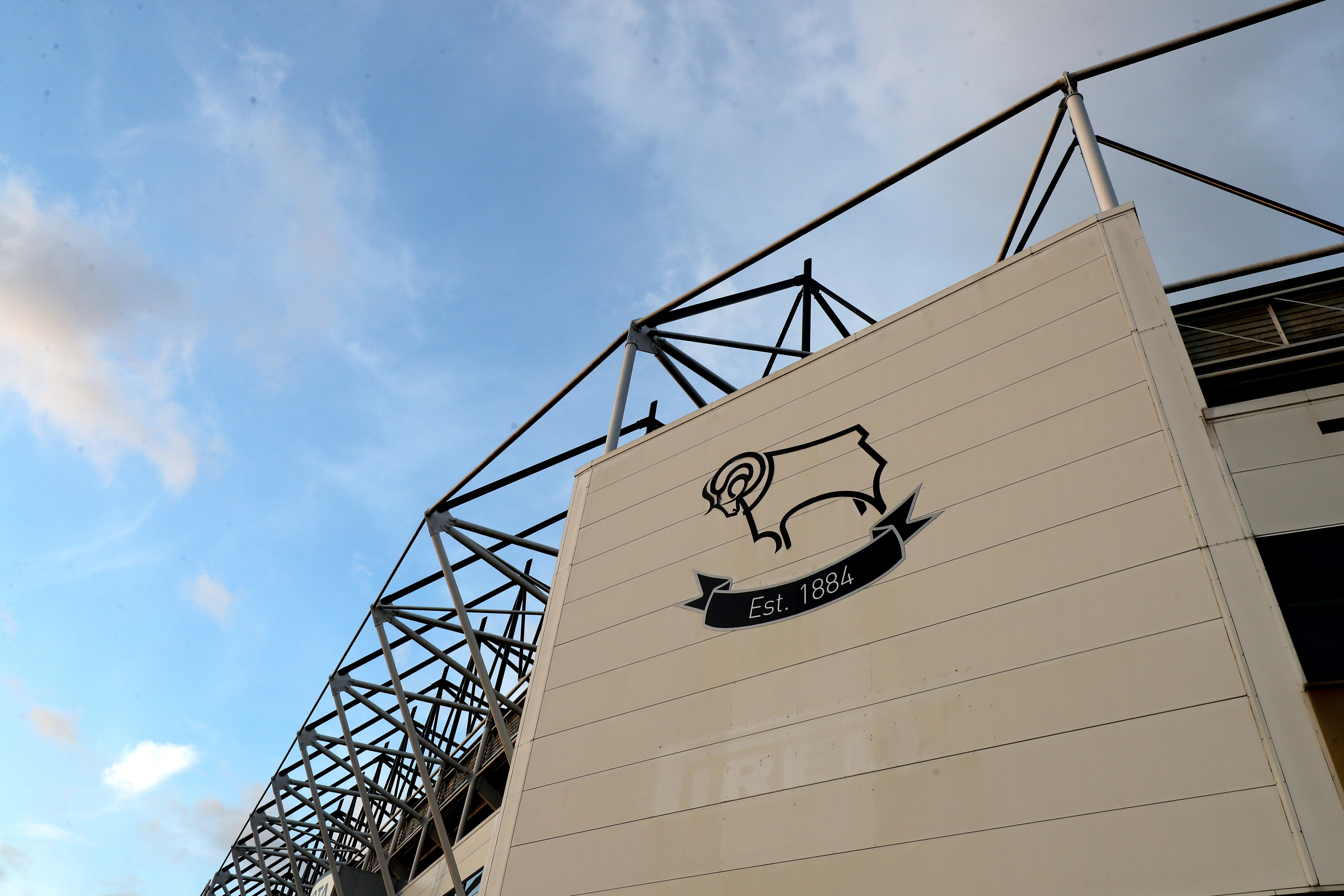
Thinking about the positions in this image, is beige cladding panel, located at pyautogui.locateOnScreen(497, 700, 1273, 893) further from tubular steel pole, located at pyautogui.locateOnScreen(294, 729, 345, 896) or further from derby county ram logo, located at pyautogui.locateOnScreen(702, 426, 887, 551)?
tubular steel pole, located at pyautogui.locateOnScreen(294, 729, 345, 896)

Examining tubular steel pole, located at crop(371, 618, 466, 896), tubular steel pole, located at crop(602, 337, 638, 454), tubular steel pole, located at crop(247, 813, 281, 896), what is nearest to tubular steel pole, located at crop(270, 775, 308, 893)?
tubular steel pole, located at crop(247, 813, 281, 896)

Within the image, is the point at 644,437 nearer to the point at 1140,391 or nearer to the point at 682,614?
the point at 682,614

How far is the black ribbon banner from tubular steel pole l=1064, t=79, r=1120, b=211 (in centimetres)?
416

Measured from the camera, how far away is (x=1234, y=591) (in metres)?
6.96

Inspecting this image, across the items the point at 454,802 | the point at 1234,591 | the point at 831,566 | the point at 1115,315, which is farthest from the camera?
the point at 454,802

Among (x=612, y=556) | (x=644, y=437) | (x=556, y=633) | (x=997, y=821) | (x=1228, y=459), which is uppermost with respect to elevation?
(x=644, y=437)

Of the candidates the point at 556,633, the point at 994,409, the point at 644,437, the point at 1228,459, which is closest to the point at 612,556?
the point at 556,633

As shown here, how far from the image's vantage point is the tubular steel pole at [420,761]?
1838 cm

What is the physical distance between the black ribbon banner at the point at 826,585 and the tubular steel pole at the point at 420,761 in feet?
33.6

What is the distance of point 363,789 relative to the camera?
80.9ft

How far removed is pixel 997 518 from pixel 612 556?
5825 millimetres

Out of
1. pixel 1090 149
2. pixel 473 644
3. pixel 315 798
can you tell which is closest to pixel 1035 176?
pixel 1090 149

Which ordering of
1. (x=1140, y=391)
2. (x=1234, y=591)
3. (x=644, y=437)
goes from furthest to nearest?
(x=644, y=437) < (x=1140, y=391) < (x=1234, y=591)

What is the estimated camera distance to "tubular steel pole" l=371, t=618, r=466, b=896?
18375mm
